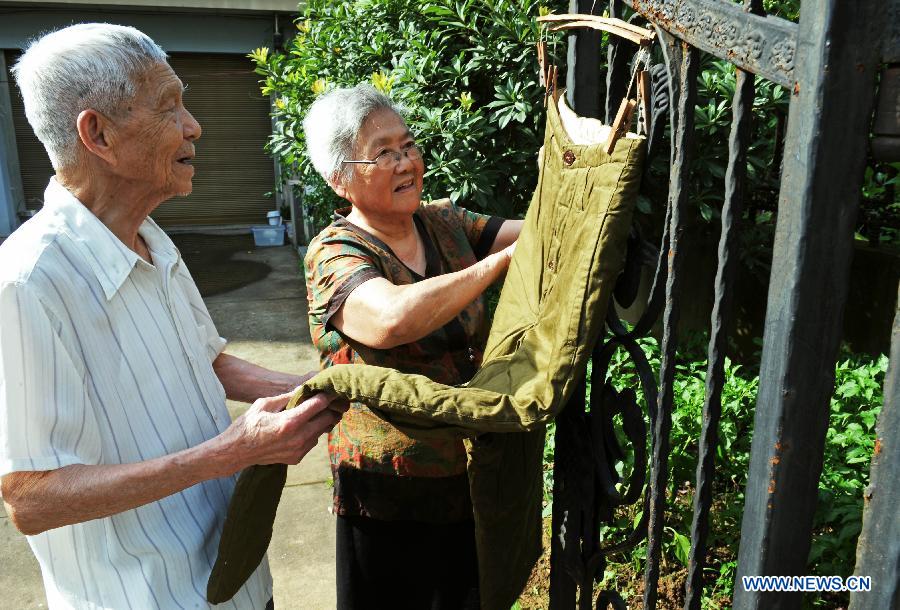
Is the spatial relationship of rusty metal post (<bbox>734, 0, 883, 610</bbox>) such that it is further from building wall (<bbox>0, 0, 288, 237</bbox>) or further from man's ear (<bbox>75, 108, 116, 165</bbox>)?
building wall (<bbox>0, 0, 288, 237</bbox>)

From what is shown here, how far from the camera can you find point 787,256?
0.92 meters

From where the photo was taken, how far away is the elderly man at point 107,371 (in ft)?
4.59

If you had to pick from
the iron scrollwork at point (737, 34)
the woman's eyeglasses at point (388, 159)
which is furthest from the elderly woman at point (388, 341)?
the iron scrollwork at point (737, 34)

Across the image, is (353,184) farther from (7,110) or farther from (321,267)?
(7,110)

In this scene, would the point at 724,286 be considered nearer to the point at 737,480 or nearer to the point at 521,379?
the point at 521,379

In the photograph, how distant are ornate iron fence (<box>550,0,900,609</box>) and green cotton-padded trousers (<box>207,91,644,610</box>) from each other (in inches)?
4.1

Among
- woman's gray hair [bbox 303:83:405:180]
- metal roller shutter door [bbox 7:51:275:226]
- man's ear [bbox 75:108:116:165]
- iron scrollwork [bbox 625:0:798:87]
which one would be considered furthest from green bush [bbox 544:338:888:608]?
metal roller shutter door [bbox 7:51:275:226]

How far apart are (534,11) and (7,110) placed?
11.2m

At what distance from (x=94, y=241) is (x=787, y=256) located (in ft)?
4.39

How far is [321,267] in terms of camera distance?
2.06 metres

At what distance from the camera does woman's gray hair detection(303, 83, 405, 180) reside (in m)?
2.16

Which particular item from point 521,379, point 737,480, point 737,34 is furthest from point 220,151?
point 737,34

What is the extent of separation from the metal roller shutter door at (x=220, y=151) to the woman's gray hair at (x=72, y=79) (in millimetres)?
11160

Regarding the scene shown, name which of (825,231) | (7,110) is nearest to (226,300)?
(7,110)
